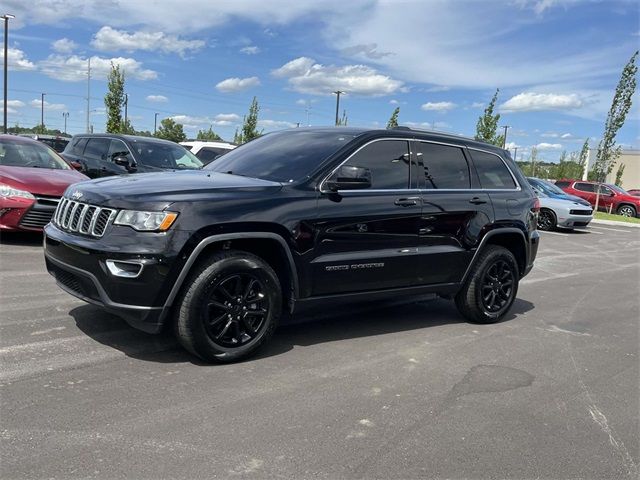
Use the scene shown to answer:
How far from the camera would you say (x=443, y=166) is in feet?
18.7

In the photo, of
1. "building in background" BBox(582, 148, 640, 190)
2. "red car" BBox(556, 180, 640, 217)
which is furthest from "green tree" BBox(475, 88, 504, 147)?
"building in background" BBox(582, 148, 640, 190)

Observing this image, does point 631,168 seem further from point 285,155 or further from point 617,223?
point 285,155

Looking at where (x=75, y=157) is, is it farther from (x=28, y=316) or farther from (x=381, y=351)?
(x=381, y=351)

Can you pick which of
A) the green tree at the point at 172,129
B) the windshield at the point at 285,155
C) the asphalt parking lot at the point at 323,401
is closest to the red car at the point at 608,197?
the asphalt parking lot at the point at 323,401

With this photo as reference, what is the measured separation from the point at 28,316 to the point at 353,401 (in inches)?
121

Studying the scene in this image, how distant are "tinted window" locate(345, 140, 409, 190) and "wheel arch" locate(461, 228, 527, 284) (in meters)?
1.21

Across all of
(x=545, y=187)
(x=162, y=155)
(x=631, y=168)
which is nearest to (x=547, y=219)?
(x=545, y=187)

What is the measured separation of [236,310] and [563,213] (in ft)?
50.7

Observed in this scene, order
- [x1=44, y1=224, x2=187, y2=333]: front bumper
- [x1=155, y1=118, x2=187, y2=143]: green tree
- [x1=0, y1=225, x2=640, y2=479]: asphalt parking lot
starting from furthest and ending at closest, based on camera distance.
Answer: [x1=155, y1=118, x2=187, y2=143]: green tree < [x1=44, y1=224, x2=187, y2=333]: front bumper < [x1=0, y1=225, x2=640, y2=479]: asphalt parking lot

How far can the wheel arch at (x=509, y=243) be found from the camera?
5879mm

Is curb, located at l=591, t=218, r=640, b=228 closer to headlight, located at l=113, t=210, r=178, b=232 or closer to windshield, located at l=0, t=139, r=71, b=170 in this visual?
windshield, located at l=0, t=139, r=71, b=170

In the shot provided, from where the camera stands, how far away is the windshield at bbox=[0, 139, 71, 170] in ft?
29.7

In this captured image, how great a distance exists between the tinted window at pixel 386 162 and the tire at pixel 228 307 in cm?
132

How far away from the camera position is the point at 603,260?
479 inches
